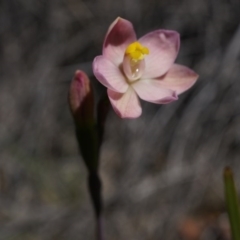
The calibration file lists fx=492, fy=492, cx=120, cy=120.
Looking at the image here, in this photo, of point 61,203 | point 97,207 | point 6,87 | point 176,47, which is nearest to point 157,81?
point 176,47

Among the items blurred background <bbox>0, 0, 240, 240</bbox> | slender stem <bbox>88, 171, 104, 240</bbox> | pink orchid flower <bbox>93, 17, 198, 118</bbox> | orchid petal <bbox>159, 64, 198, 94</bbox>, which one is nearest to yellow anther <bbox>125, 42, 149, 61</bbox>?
pink orchid flower <bbox>93, 17, 198, 118</bbox>

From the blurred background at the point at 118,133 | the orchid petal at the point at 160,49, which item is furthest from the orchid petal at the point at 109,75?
the blurred background at the point at 118,133

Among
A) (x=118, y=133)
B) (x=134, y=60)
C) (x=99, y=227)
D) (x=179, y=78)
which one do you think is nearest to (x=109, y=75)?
(x=134, y=60)

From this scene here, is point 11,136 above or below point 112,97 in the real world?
below

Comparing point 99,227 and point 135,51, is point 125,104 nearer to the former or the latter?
point 135,51

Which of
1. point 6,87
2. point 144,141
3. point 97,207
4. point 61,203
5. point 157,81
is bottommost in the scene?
point 61,203

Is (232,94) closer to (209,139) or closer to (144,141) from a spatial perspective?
(209,139)

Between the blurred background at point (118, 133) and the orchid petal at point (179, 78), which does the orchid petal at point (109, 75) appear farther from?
the blurred background at point (118, 133)

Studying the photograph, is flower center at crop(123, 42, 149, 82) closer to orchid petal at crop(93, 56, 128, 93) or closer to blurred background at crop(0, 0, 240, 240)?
orchid petal at crop(93, 56, 128, 93)
